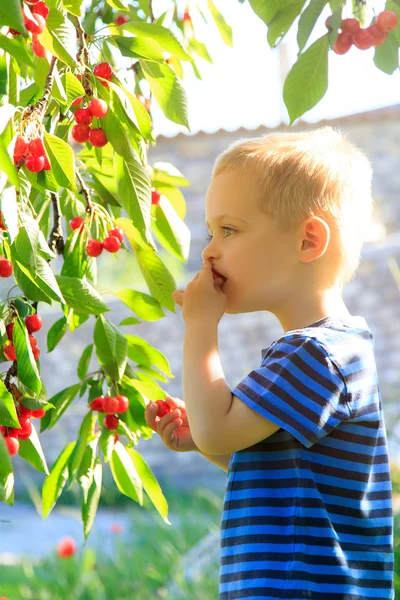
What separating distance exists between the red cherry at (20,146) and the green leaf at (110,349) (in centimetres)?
32

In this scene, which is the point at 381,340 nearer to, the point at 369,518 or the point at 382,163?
the point at 382,163

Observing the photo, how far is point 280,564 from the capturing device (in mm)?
892

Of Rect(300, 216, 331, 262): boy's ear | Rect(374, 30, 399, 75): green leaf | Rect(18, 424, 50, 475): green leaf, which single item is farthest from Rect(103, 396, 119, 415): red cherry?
Rect(374, 30, 399, 75): green leaf

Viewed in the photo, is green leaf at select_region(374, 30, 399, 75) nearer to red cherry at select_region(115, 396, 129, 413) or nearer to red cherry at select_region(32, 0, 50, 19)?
red cherry at select_region(32, 0, 50, 19)

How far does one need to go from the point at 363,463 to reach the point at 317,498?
0.08 m

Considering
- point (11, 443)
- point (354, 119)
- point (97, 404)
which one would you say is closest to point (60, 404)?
point (97, 404)

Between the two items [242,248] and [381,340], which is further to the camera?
[381,340]

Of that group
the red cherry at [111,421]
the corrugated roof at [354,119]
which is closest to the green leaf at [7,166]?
the red cherry at [111,421]

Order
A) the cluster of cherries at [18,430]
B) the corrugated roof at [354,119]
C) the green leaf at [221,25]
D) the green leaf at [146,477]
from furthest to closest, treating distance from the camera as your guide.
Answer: the corrugated roof at [354,119]
the green leaf at [221,25]
the green leaf at [146,477]
the cluster of cherries at [18,430]

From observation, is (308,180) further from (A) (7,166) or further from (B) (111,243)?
(A) (7,166)

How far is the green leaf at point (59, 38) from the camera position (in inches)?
32.3

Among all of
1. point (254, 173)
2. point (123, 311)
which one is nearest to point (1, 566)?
point (123, 311)

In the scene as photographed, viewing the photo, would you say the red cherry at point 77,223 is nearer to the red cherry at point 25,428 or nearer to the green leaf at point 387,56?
the red cherry at point 25,428

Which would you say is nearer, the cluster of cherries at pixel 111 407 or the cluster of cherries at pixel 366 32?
the cluster of cherries at pixel 366 32
